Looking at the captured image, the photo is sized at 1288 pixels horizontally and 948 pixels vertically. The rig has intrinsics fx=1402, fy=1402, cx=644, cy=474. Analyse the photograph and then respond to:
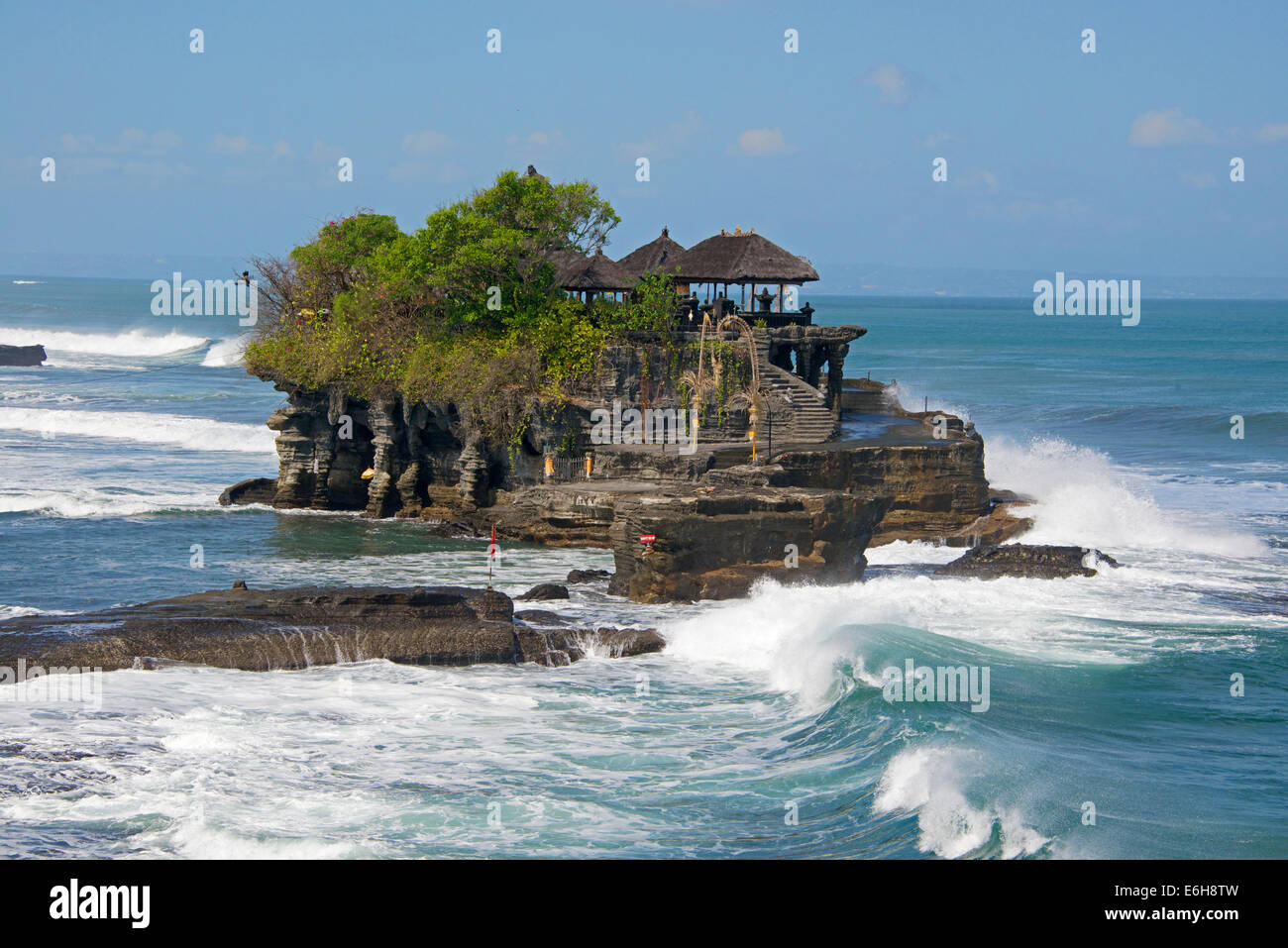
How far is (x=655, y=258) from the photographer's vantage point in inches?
1576

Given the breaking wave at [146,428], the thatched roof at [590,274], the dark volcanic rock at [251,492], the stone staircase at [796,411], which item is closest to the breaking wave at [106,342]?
the breaking wave at [146,428]

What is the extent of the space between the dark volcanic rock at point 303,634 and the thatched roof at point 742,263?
17.1 metres

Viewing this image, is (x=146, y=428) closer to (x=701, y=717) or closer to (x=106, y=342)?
(x=701, y=717)

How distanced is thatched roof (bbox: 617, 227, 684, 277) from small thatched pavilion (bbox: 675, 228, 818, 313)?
0.30m

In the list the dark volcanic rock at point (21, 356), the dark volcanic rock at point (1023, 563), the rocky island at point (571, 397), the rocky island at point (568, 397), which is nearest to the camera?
the dark volcanic rock at point (1023, 563)

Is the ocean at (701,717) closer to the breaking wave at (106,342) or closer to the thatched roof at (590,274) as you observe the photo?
the thatched roof at (590,274)

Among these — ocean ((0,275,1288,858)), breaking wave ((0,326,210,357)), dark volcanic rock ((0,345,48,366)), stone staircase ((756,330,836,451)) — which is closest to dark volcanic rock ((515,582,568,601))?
ocean ((0,275,1288,858))

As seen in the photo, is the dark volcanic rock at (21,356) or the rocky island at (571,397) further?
the dark volcanic rock at (21,356)

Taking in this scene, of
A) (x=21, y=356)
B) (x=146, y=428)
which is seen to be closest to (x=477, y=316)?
(x=146, y=428)

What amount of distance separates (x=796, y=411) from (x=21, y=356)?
6568 cm

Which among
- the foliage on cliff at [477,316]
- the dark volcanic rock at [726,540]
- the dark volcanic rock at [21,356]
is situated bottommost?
the dark volcanic rock at [726,540]

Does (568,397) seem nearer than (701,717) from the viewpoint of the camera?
No

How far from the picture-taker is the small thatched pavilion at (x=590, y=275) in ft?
125
